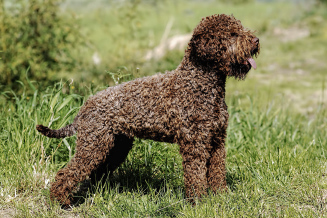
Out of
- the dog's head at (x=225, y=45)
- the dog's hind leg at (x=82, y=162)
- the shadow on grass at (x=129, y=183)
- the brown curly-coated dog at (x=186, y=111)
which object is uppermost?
the dog's head at (x=225, y=45)

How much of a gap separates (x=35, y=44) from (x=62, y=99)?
1563mm

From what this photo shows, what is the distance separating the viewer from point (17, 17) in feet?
18.6

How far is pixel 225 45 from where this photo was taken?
306 centimetres

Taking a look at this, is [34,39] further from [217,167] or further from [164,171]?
[217,167]

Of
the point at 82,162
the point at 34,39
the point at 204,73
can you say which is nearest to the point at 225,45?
the point at 204,73

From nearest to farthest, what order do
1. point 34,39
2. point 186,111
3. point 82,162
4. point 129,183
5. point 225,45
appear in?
point 225,45 → point 186,111 → point 82,162 → point 129,183 → point 34,39

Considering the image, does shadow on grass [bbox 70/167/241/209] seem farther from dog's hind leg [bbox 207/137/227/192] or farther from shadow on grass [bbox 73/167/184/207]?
dog's hind leg [bbox 207/137/227/192]

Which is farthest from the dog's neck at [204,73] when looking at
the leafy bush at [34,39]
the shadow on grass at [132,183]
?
the leafy bush at [34,39]

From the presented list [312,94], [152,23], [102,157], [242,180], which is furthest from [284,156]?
[152,23]

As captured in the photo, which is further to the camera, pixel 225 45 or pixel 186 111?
pixel 186 111

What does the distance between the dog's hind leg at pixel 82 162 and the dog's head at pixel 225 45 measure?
1075 millimetres

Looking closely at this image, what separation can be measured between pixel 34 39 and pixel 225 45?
3658 millimetres

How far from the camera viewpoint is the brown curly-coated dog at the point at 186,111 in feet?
10.1

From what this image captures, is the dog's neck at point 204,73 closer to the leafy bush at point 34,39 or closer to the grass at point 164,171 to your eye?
the grass at point 164,171
